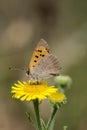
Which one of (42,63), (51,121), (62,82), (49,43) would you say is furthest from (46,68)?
(49,43)

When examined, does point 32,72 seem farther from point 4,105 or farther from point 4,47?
point 4,47

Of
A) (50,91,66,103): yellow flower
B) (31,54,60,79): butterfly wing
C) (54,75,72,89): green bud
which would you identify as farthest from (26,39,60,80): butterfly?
(54,75,72,89): green bud

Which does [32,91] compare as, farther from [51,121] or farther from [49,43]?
[49,43]

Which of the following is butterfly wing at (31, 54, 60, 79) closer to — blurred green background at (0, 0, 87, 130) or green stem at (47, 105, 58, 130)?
green stem at (47, 105, 58, 130)

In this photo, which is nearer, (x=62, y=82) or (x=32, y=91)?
(x=32, y=91)

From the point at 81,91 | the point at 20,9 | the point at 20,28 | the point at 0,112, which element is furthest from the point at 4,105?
the point at 20,9

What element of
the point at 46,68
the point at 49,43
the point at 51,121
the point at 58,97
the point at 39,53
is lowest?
the point at 51,121
